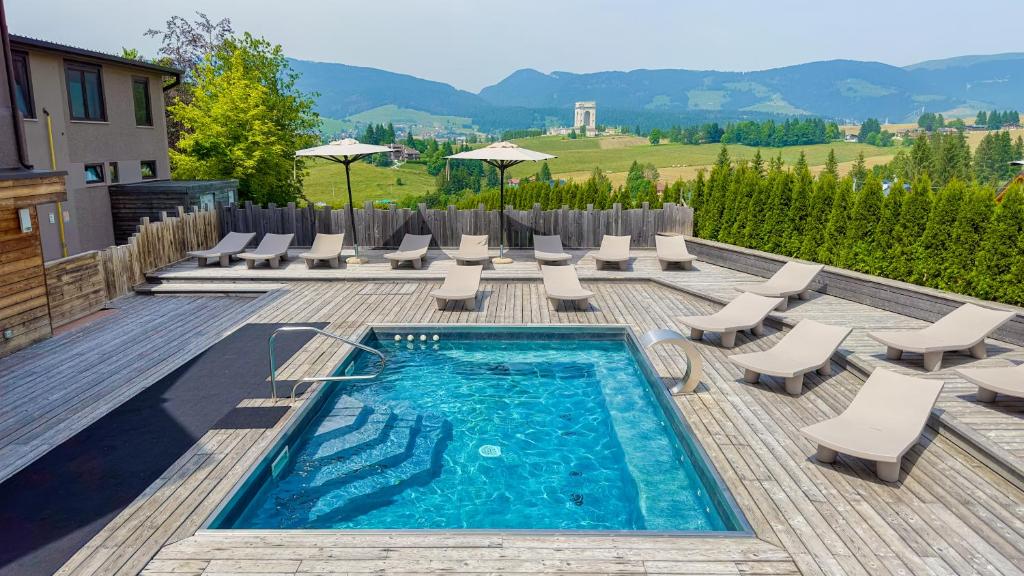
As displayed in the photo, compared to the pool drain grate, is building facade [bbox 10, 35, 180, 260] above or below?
above

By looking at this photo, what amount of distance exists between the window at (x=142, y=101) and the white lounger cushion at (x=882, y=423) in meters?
20.0

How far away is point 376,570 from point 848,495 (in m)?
3.71

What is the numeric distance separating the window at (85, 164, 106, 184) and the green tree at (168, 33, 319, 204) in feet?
25.0

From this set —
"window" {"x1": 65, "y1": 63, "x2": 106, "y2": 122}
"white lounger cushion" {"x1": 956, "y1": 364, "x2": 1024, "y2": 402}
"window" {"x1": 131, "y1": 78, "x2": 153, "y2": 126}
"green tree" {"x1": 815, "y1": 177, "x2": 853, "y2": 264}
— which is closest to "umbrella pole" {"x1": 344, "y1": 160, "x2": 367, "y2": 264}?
"window" {"x1": 65, "y1": 63, "x2": 106, "y2": 122}

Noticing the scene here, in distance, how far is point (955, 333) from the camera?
7969 millimetres

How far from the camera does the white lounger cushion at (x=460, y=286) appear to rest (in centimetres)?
1103

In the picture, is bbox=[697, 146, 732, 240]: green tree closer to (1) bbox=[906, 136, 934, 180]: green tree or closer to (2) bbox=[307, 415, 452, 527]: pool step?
(2) bbox=[307, 415, 452, 527]: pool step

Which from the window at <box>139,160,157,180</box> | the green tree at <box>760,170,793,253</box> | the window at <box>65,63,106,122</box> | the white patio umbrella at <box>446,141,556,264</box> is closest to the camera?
the green tree at <box>760,170,793,253</box>

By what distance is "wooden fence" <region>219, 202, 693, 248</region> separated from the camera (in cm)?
1567

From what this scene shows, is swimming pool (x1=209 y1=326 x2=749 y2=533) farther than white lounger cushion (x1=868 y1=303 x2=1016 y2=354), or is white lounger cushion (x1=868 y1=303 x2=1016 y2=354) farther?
white lounger cushion (x1=868 y1=303 x2=1016 y2=354)

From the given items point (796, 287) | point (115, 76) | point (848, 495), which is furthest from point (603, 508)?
point (115, 76)

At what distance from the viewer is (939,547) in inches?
177

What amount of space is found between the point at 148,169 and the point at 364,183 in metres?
89.8

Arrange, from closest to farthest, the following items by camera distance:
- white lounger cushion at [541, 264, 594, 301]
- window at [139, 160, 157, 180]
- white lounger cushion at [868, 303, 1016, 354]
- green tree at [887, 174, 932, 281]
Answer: white lounger cushion at [868, 303, 1016, 354] < green tree at [887, 174, 932, 281] < white lounger cushion at [541, 264, 594, 301] < window at [139, 160, 157, 180]
